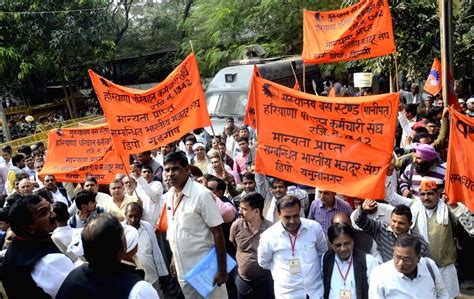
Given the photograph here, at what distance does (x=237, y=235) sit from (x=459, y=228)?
2188mm

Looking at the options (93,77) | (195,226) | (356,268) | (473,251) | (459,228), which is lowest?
(473,251)

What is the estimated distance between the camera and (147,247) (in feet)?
16.0

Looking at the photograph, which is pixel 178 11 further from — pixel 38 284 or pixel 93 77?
pixel 38 284

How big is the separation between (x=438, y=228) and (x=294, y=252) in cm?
121

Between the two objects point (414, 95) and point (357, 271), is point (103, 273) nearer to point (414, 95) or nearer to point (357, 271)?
point (357, 271)

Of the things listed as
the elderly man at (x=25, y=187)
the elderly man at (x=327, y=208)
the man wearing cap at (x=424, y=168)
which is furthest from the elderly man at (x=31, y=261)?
the elderly man at (x=25, y=187)

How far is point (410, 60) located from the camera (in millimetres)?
11836

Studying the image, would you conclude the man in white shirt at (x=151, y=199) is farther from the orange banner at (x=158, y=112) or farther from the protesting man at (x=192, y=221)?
the protesting man at (x=192, y=221)


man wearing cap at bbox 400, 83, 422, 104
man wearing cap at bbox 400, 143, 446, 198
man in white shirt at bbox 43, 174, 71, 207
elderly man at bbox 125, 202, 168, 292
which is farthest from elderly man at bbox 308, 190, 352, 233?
man wearing cap at bbox 400, 83, 422, 104

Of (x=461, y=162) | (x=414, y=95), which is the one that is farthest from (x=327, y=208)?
(x=414, y=95)

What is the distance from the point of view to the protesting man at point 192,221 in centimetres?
411

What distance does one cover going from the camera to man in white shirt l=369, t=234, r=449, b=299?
355cm

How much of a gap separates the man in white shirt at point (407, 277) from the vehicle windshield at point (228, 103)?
8.45 metres

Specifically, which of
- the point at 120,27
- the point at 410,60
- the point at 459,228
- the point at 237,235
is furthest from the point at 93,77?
the point at 120,27
